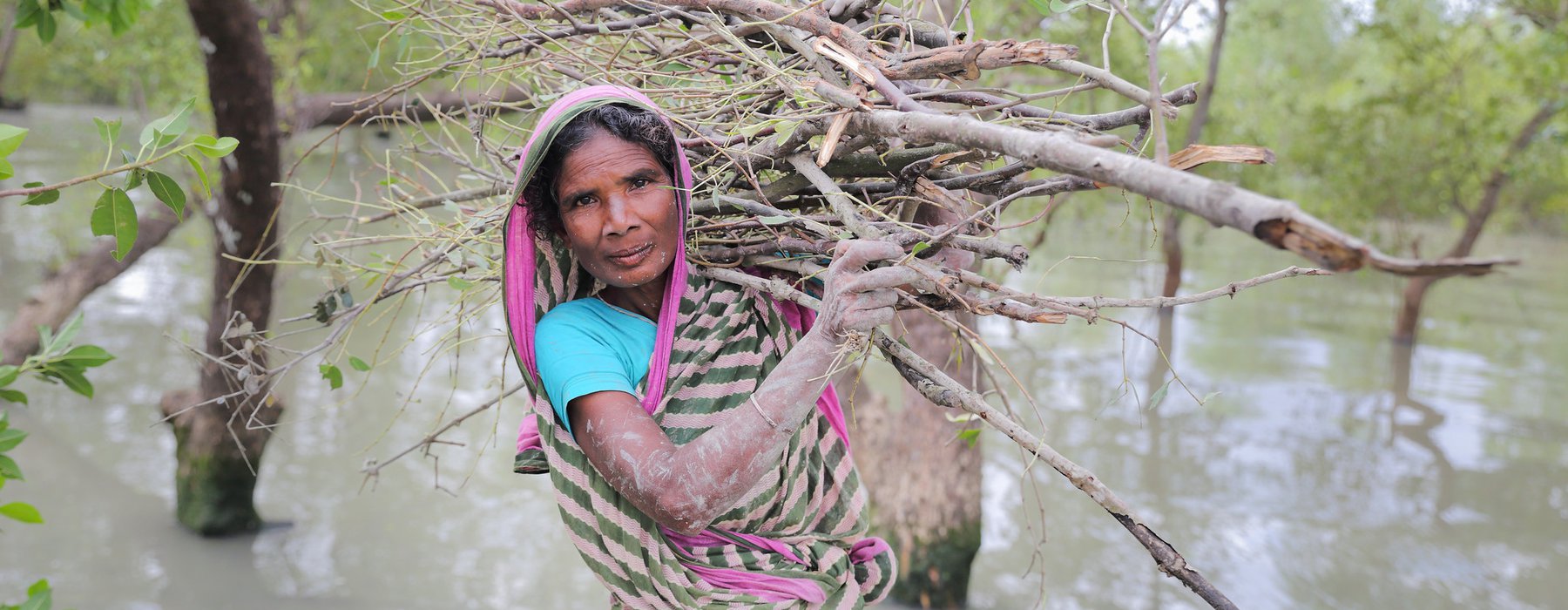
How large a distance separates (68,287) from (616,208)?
4.82 m

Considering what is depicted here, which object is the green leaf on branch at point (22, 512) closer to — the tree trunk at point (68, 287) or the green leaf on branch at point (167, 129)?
the green leaf on branch at point (167, 129)

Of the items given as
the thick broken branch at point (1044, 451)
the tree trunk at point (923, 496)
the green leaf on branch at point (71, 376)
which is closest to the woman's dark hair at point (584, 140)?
the thick broken branch at point (1044, 451)

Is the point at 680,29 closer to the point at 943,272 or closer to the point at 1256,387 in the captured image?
the point at 943,272

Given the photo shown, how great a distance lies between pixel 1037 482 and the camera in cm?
621

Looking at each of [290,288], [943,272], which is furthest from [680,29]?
[290,288]

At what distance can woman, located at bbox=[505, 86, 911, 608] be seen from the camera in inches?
55.3

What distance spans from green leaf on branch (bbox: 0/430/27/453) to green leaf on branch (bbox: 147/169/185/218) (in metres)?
0.44

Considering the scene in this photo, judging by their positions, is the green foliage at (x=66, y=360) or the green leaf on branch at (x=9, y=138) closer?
the green leaf on branch at (x=9, y=138)

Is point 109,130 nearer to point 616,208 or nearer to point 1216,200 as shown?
point 616,208

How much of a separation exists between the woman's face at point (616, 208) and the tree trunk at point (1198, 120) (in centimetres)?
498

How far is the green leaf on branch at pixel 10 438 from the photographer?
1.53 metres

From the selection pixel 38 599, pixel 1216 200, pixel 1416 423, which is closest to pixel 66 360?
pixel 38 599

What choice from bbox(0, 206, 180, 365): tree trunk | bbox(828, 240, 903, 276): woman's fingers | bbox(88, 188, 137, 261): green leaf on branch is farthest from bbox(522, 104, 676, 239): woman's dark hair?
bbox(0, 206, 180, 365): tree trunk

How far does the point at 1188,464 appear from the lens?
23.3 ft
